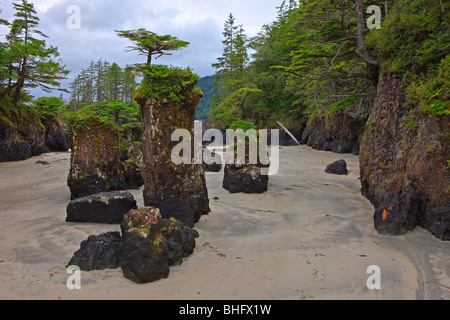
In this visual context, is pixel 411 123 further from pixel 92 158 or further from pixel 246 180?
pixel 92 158

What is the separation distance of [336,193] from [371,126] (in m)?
2.62

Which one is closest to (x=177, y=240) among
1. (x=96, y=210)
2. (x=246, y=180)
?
(x=96, y=210)

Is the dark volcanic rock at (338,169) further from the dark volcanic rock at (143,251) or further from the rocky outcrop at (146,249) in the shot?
the dark volcanic rock at (143,251)

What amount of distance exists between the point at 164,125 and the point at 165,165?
89 centimetres

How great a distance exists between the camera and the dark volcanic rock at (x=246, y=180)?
1002 centimetres

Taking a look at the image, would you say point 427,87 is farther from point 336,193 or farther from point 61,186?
point 61,186

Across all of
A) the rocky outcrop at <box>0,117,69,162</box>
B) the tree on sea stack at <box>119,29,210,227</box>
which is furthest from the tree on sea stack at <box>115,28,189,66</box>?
the rocky outcrop at <box>0,117,69,162</box>

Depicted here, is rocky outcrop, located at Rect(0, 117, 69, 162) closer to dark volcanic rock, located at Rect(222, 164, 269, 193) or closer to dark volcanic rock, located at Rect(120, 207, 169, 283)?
dark volcanic rock, located at Rect(222, 164, 269, 193)

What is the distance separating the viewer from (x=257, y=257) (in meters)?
5.00

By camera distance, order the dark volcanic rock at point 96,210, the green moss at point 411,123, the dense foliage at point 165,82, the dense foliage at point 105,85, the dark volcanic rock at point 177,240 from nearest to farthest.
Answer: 1. the dark volcanic rock at point 177,240
2. the green moss at point 411,123
3. the dense foliage at point 165,82
4. the dark volcanic rock at point 96,210
5. the dense foliage at point 105,85

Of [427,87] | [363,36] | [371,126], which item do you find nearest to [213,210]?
[371,126]

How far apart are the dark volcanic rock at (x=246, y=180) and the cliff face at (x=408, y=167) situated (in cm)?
366

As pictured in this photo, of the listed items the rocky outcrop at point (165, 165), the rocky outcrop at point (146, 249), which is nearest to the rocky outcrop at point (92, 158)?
the rocky outcrop at point (165, 165)

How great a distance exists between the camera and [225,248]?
5.51m
